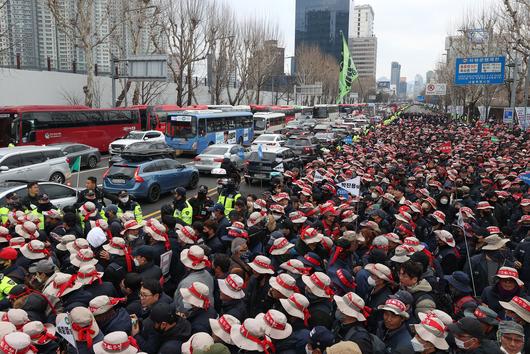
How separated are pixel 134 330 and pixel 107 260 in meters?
1.69

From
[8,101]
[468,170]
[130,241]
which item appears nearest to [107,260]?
[130,241]

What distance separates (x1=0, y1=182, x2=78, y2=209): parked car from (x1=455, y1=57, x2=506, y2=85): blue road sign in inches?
1106

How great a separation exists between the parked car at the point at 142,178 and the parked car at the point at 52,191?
2.32 meters

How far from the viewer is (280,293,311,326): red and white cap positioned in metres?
3.81

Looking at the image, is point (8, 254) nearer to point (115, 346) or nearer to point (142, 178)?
point (115, 346)

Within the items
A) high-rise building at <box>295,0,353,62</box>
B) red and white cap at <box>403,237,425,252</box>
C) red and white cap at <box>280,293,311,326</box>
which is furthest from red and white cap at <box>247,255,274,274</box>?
high-rise building at <box>295,0,353,62</box>

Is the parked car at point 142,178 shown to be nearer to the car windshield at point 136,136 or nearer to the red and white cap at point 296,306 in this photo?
the red and white cap at point 296,306

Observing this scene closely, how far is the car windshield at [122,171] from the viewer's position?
1298cm

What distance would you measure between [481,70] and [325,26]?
123 m

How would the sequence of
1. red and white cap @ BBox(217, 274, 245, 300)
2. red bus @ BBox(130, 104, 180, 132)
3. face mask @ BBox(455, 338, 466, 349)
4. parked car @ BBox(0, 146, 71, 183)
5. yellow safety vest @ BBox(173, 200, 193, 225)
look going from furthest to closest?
1. red bus @ BBox(130, 104, 180, 132)
2. parked car @ BBox(0, 146, 71, 183)
3. yellow safety vest @ BBox(173, 200, 193, 225)
4. red and white cap @ BBox(217, 274, 245, 300)
5. face mask @ BBox(455, 338, 466, 349)

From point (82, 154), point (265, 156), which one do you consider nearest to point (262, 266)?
point (265, 156)

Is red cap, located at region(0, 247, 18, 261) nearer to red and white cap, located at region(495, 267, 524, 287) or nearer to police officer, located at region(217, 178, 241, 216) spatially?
police officer, located at region(217, 178, 241, 216)

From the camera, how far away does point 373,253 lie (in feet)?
18.0

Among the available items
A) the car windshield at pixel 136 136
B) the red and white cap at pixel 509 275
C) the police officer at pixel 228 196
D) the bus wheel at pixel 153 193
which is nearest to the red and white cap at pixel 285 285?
the red and white cap at pixel 509 275
